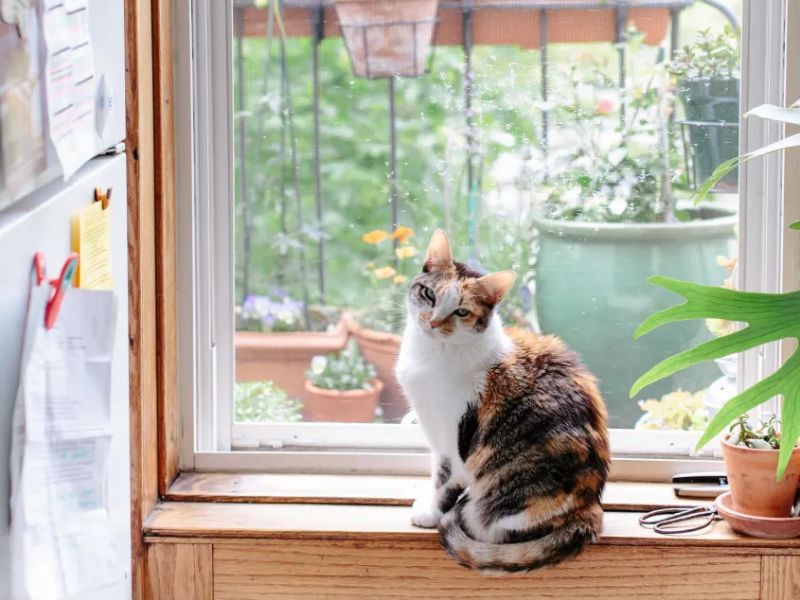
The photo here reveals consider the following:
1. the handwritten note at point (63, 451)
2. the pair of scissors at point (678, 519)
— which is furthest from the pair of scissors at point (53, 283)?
the pair of scissors at point (678, 519)

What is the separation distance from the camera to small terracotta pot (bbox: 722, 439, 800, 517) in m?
1.75

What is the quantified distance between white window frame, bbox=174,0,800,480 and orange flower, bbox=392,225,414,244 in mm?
300

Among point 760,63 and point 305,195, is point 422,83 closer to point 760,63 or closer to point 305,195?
point 305,195

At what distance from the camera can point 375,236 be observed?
2096mm

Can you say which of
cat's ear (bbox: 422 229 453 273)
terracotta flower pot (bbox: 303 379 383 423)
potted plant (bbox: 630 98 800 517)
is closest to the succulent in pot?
potted plant (bbox: 630 98 800 517)

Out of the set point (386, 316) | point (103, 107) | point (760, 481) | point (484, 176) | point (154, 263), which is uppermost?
point (103, 107)

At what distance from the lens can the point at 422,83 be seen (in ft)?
6.68

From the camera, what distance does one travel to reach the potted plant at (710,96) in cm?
197

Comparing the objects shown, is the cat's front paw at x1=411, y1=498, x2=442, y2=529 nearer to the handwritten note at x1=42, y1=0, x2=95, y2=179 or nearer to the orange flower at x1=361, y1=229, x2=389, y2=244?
the orange flower at x1=361, y1=229, x2=389, y2=244

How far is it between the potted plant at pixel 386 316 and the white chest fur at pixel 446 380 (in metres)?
0.26

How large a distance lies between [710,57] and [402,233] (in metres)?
0.62

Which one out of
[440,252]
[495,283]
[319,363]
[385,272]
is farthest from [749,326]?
[319,363]

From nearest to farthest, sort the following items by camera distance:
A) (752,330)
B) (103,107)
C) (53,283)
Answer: (53,283) → (103,107) → (752,330)

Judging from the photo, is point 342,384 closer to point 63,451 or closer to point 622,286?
point 622,286
